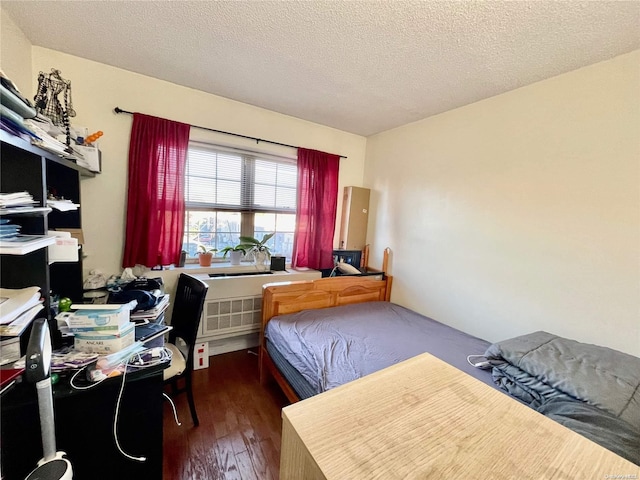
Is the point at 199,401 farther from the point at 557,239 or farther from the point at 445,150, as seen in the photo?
the point at 445,150

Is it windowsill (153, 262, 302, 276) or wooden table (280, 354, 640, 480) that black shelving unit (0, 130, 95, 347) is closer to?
windowsill (153, 262, 302, 276)

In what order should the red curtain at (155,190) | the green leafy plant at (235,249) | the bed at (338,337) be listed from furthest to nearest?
the green leafy plant at (235,249) < the red curtain at (155,190) < the bed at (338,337)

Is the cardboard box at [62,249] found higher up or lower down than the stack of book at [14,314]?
higher up

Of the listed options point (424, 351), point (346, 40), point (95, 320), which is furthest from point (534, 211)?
point (95, 320)

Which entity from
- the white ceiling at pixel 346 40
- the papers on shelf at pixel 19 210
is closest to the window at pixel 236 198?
the white ceiling at pixel 346 40

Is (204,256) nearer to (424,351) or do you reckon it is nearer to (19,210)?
(19,210)

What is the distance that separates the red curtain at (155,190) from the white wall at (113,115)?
4.0 inches

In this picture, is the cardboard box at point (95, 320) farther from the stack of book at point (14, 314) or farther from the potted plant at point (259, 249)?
the potted plant at point (259, 249)

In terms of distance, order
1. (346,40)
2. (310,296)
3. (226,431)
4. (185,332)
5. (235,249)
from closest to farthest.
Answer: (346,40) < (226,431) < (185,332) < (310,296) < (235,249)

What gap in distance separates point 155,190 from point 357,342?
6.48 feet

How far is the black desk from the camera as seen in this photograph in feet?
2.82

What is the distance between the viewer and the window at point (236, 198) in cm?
A: 246

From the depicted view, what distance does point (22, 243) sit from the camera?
0.89 metres

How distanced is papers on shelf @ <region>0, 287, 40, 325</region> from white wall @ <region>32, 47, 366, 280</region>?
1148mm
